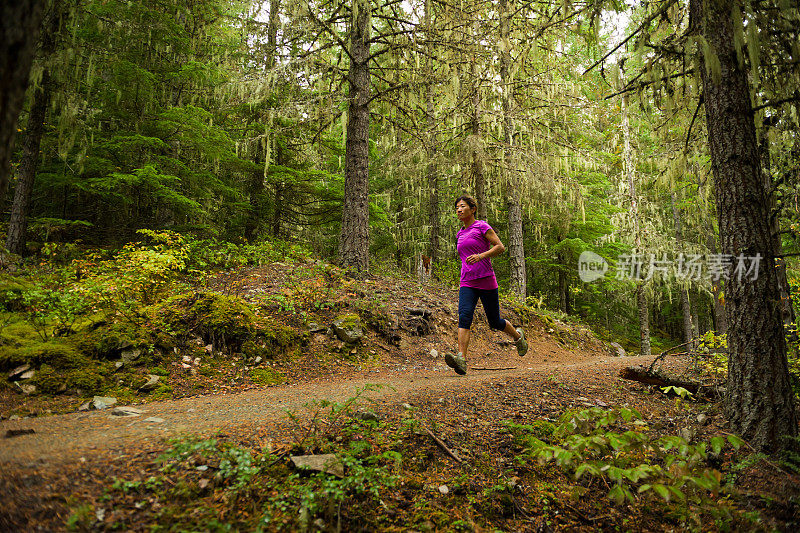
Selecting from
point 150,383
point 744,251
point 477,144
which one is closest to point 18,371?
point 150,383

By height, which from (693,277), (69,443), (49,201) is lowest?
(69,443)

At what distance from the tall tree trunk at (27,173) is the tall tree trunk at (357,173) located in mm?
6734

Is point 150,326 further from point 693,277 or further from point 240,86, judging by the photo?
point 693,277

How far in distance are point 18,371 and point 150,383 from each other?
4.01 ft

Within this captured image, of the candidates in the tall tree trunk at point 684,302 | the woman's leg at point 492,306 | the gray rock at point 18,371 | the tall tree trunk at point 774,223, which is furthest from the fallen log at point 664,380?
the tall tree trunk at point 684,302

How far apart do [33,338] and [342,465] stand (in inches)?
171

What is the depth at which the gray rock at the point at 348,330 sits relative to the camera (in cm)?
640

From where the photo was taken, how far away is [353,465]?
2461 mm

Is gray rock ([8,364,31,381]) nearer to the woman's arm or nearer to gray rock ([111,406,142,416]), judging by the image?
gray rock ([111,406,142,416])

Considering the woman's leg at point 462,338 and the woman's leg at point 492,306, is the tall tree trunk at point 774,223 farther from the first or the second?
the woman's leg at point 462,338

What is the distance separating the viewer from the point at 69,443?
246 centimetres

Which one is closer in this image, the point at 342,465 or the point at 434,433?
the point at 342,465

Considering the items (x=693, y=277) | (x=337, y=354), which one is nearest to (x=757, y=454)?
(x=337, y=354)

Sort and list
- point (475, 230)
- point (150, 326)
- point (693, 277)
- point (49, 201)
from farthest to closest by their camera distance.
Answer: point (693, 277) → point (49, 201) → point (475, 230) → point (150, 326)
